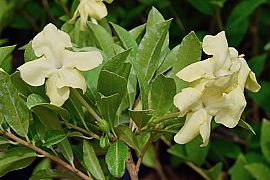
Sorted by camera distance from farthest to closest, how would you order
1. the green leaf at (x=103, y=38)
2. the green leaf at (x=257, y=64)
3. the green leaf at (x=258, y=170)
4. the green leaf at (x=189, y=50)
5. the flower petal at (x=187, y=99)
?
1. the green leaf at (x=257, y=64)
2. the green leaf at (x=258, y=170)
3. the green leaf at (x=103, y=38)
4. the green leaf at (x=189, y=50)
5. the flower petal at (x=187, y=99)

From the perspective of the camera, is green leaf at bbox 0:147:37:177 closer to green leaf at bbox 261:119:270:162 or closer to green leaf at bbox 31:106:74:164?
green leaf at bbox 31:106:74:164

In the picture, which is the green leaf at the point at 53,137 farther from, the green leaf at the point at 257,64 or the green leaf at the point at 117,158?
the green leaf at the point at 257,64

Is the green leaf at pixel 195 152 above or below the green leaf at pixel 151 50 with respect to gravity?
below

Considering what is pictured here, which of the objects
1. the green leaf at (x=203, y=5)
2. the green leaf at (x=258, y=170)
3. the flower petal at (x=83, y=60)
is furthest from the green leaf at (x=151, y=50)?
the green leaf at (x=203, y=5)

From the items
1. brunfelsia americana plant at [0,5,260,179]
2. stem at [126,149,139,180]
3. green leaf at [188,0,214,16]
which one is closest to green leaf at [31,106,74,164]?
brunfelsia americana plant at [0,5,260,179]

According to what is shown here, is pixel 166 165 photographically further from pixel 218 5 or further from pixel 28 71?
pixel 28 71

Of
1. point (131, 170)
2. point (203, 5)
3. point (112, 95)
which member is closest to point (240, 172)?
point (203, 5)

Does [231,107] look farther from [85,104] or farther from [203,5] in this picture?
[203,5]

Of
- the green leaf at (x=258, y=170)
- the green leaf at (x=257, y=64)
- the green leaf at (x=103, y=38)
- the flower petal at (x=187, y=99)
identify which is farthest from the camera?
the green leaf at (x=257, y=64)
